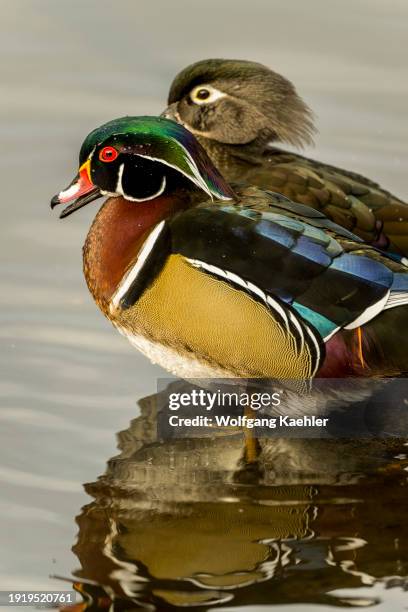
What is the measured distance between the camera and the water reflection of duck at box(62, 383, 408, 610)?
432cm

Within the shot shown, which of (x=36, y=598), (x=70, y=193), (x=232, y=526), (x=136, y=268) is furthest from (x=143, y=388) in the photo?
(x=36, y=598)

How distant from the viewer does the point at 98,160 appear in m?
5.50

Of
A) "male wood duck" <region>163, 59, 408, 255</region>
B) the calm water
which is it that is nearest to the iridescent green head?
the calm water

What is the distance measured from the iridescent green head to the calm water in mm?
929

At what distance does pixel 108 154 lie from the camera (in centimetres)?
548

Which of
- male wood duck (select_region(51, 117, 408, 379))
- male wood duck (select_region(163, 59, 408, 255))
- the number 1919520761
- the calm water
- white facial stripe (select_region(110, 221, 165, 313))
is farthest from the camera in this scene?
male wood duck (select_region(163, 59, 408, 255))

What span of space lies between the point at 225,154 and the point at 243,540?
3233 mm

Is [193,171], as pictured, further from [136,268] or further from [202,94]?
[202,94]

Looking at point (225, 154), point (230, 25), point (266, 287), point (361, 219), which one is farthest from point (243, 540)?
point (230, 25)

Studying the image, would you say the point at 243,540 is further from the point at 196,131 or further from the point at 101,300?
the point at 196,131

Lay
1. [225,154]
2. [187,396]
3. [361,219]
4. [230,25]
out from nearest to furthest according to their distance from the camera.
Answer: [187,396], [361,219], [225,154], [230,25]

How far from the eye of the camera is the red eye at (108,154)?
17.9 feet

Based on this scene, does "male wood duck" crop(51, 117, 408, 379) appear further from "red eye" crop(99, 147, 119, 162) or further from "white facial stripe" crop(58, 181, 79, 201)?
"white facial stripe" crop(58, 181, 79, 201)

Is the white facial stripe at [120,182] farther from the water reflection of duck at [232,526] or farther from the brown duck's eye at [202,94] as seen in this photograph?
the brown duck's eye at [202,94]
